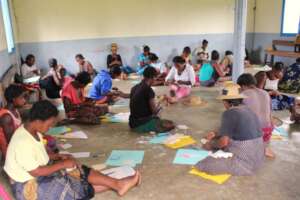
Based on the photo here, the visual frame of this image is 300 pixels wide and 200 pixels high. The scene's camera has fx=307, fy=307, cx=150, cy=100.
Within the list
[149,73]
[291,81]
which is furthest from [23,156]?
[291,81]

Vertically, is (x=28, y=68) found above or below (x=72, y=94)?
above

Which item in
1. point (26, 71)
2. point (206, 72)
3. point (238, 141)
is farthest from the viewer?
point (206, 72)

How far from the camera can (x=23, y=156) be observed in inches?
83.6

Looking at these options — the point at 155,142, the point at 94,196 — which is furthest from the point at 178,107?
the point at 94,196

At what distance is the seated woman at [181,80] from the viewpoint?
19.5ft

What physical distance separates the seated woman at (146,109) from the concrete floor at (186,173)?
0.15 meters

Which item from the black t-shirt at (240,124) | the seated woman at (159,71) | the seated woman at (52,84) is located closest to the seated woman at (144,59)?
the seated woman at (159,71)

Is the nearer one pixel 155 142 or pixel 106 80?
pixel 155 142

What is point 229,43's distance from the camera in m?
11.0

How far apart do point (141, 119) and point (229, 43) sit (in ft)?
25.4

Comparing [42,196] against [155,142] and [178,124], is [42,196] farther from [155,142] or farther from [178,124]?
[178,124]

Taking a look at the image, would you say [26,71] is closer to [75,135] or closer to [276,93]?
[75,135]

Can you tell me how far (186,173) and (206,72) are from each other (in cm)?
432

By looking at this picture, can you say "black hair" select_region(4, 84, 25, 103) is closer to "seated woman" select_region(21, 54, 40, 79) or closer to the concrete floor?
the concrete floor
